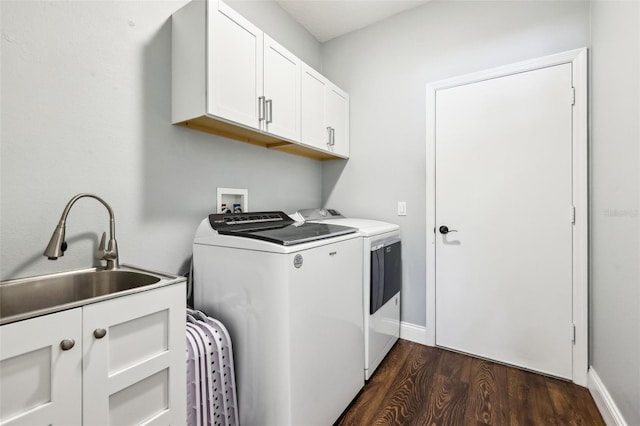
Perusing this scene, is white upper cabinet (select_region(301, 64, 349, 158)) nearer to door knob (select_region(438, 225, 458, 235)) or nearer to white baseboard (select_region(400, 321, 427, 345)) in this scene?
door knob (select_region(438, 225, 458, 235))

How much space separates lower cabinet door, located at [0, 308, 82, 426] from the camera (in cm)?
69

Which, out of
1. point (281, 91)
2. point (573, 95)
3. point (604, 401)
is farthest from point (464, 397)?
point (281, 91)

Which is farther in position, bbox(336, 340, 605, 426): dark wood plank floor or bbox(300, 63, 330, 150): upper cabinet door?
bbox(300, 63, 330, 150): upper cabinet door

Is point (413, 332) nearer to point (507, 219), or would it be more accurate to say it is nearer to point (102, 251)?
point (507, 219)

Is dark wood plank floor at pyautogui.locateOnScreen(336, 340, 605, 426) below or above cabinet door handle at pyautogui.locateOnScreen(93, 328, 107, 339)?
below

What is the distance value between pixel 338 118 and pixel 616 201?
6.19 ft

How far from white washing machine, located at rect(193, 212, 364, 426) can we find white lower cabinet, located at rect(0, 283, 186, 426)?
0.31 meters

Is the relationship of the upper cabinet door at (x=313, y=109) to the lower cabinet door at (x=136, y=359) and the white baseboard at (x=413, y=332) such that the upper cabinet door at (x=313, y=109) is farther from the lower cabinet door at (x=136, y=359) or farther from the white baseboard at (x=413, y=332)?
the white baseboard at (x=413, y=332)

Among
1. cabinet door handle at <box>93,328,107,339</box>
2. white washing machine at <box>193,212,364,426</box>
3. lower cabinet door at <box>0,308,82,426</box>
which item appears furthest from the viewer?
white washing machine at <box>193,212,364,426</box>

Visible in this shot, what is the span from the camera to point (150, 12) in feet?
4.81

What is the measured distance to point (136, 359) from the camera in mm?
919

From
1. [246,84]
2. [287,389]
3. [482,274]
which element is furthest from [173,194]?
[482,274]

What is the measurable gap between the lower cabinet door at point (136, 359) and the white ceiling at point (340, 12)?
2374 millimetres

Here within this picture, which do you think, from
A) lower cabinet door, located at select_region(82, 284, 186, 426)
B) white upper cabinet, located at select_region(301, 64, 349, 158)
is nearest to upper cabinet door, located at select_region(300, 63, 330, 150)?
white upper cabinet, located at select_region(301, 64, 349, 158)
